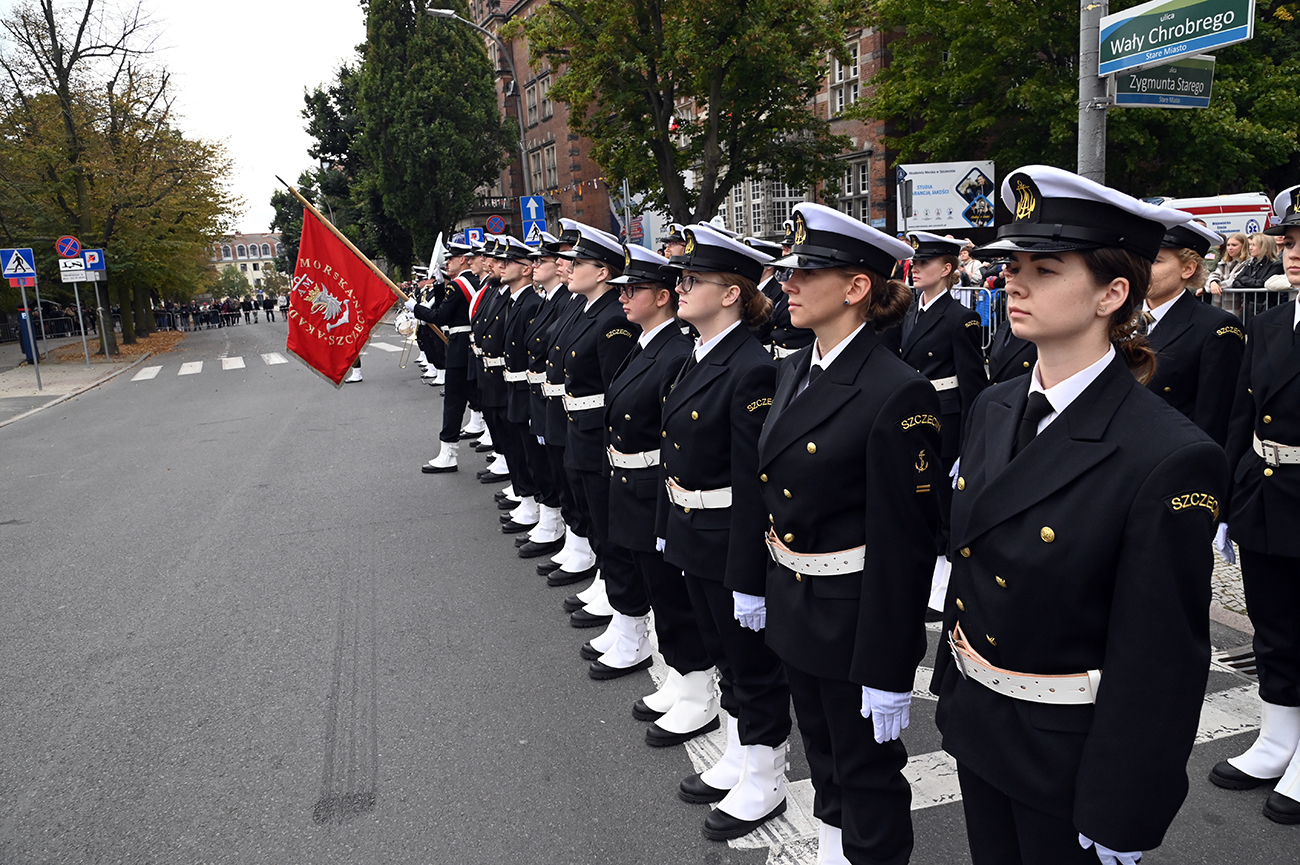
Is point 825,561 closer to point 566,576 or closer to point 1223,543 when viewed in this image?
point 1223,543

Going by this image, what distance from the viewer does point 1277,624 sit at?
359cm

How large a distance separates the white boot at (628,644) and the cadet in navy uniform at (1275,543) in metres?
2.79

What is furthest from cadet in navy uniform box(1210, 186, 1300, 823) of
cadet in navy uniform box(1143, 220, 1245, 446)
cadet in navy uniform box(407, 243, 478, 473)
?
cadet in navy uniform box(407, 243, 478, 473)

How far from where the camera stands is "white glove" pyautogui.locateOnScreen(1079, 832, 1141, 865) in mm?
2036

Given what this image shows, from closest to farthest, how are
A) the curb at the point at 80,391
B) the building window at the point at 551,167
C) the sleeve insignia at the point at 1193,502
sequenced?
1. the sleeve insignia at the point at 1193,502
2. the curb at the point at 80,391
3. the building window at the point at 551,167

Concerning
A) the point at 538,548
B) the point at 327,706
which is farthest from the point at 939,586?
the point at 327,706

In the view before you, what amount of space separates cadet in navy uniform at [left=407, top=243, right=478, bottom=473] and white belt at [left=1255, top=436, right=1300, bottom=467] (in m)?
7.83

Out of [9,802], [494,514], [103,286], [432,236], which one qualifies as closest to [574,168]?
[432,236]

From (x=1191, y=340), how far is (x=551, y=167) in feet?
230

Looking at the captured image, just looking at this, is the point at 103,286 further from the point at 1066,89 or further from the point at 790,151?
the point at 1066,89

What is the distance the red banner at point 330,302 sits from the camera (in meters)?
8.82

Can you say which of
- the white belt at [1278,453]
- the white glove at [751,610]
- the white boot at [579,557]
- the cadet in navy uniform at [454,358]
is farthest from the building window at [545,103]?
the white glove at [751,610]

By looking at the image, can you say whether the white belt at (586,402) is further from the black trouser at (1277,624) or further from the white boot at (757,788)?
the black trouser at (1277,624)

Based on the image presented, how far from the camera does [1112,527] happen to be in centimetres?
194
